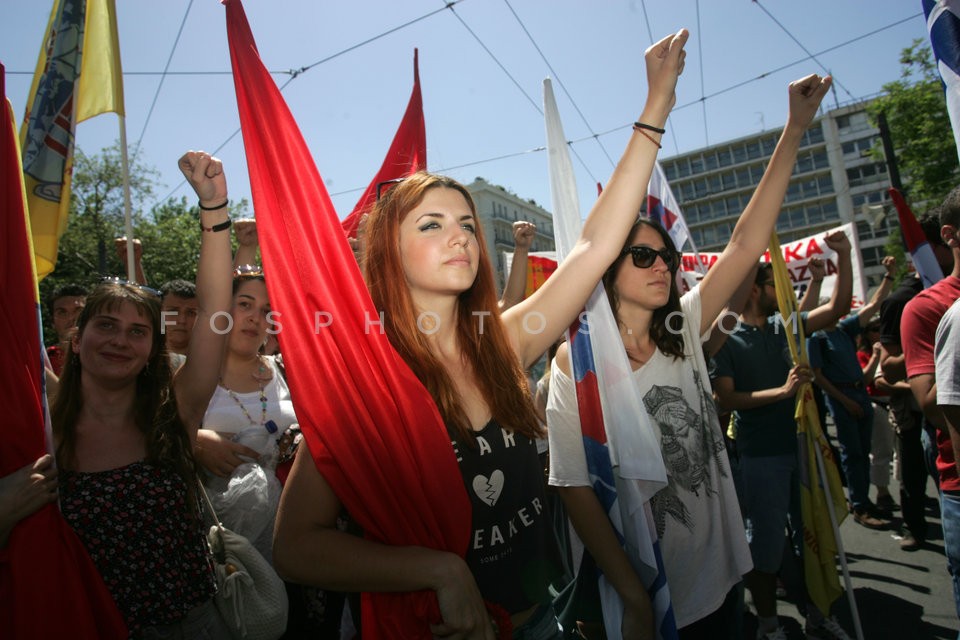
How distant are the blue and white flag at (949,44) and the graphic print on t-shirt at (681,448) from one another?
1.25 metres

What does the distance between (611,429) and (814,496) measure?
2018 millimetres

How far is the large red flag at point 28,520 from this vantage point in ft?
4.72

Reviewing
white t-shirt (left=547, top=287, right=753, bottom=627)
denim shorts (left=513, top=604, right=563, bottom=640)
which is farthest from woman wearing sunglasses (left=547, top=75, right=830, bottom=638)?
denim shorts (left=513, top=604, right=563, bottom=640)

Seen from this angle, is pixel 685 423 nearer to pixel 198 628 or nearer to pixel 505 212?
pixel 198 628

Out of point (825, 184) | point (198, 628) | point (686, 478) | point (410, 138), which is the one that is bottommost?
point (198, 628)

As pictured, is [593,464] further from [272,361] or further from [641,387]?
[272,361]

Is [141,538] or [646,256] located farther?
[646,256]

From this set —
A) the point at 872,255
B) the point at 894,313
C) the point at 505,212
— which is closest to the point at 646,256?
the point at 894,313

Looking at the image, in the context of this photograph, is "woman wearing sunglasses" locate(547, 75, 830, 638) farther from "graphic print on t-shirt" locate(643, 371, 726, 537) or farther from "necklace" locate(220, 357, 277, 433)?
"necklace" locate(220, 357, 277, 433)

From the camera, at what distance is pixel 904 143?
22.1 m

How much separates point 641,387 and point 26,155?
3.30 metres

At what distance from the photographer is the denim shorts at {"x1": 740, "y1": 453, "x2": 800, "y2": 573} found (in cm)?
320

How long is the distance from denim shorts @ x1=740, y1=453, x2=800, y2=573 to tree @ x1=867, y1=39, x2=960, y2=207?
22.8m

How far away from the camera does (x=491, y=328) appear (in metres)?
1.76
